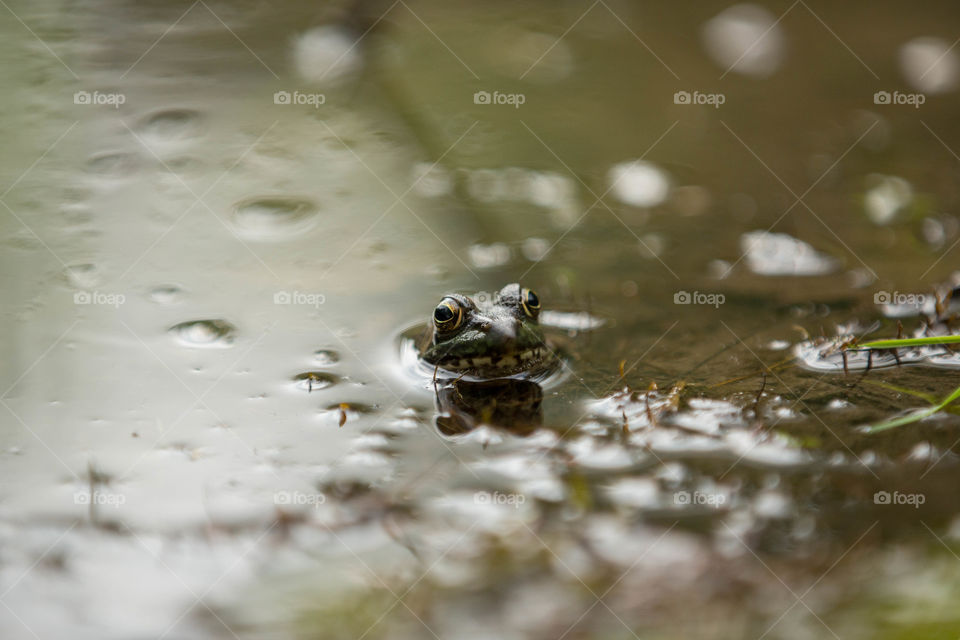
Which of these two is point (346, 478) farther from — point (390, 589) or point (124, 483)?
point (124, 483)

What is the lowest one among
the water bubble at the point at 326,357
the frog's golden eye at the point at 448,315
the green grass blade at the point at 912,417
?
the green grass blade at the point at 912,417

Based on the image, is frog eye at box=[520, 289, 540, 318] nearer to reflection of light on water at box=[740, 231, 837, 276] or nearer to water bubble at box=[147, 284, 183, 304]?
reflection of light on water at box=[740, 231, 837, 276]

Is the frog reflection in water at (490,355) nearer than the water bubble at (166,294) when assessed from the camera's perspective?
Yes

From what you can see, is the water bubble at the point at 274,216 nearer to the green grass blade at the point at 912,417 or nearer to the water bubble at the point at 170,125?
the water bubble at the point at 170,125

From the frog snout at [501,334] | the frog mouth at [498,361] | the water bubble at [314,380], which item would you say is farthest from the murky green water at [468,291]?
Answer: the frog snout at [501,334]

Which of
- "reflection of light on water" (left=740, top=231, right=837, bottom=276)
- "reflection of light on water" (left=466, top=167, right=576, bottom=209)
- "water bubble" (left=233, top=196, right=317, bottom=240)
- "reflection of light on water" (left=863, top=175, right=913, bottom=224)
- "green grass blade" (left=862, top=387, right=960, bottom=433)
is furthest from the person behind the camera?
"reflection of light on water" (left=466, top=167, right=576, bottom=209)

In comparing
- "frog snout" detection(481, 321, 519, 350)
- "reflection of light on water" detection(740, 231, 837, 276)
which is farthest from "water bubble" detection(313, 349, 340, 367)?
"reflection of light on water" detection(740, 231, 837, 276)

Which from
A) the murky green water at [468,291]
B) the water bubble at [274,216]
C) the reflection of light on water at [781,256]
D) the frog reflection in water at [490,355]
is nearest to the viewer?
the murky green water at [468,291]
